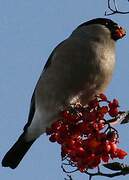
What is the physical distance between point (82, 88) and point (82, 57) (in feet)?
1.12

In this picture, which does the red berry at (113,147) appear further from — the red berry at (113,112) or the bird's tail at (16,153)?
the bird's tail at (16,153)

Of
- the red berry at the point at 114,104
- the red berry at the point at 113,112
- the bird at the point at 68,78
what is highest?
the red berry at the point at 113,112

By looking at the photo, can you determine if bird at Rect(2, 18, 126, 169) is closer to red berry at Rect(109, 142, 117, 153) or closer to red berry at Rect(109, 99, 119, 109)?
red berry at Rect(109, 99, 119, 109)

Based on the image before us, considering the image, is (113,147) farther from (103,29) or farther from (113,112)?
(103,29)

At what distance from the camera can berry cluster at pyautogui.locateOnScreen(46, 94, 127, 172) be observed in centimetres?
304

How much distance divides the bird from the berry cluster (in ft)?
3.33

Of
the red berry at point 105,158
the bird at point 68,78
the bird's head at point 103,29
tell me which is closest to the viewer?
the red berry at point 105,158

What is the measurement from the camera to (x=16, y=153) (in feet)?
16.9

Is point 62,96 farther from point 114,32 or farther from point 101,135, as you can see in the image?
point 101,135

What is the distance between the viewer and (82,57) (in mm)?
4879

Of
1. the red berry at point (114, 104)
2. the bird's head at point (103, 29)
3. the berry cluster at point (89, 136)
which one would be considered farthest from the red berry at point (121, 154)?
the bird's head at point (103, 29)

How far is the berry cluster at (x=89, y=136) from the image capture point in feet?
9.96

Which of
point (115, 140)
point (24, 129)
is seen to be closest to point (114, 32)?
point (24, 129)

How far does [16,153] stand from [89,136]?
208cm
